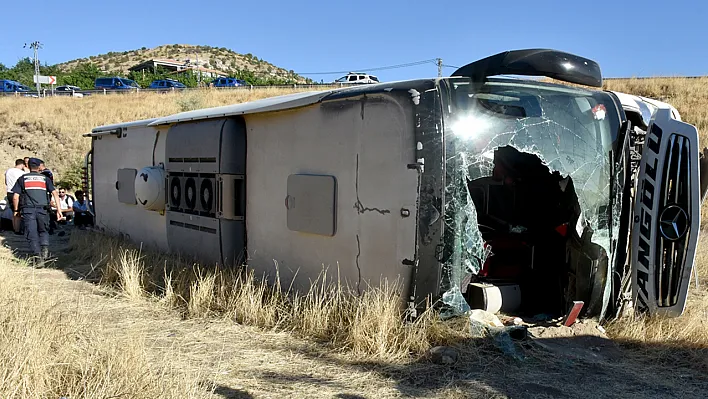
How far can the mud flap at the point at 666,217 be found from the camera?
5086mm

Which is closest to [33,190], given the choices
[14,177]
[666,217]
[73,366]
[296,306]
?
[14,177]

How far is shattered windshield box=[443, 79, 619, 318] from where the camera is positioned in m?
5.18

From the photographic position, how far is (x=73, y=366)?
377 centimetres

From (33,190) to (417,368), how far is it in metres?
7.15

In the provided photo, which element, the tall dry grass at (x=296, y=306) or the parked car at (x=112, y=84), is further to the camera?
the parked car at (x=112, y=84)

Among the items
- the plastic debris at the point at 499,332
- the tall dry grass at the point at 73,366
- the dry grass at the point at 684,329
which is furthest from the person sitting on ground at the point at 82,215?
the dry grass at the point at 684,329

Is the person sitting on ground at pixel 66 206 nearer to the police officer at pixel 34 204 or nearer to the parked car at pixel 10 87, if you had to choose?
the police officer at pixel 34 204

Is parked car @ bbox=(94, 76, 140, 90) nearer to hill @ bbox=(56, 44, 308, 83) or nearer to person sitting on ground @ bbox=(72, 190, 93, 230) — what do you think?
person sitting on ground @ bbox=(72, 190, 93, 230)

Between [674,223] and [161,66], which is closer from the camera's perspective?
[674,223]

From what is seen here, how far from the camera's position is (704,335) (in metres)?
5.28

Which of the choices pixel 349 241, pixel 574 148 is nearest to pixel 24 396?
pixel 349 241

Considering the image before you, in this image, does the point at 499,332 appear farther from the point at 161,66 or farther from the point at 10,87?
the point at 161,66

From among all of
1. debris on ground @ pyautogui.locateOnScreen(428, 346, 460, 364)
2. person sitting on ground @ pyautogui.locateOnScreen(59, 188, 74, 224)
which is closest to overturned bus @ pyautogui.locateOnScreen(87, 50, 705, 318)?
A: debris on ground @ pyautogui.locateOnScreen(428, 346, 460, 364)

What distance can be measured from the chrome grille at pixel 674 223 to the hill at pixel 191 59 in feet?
278
